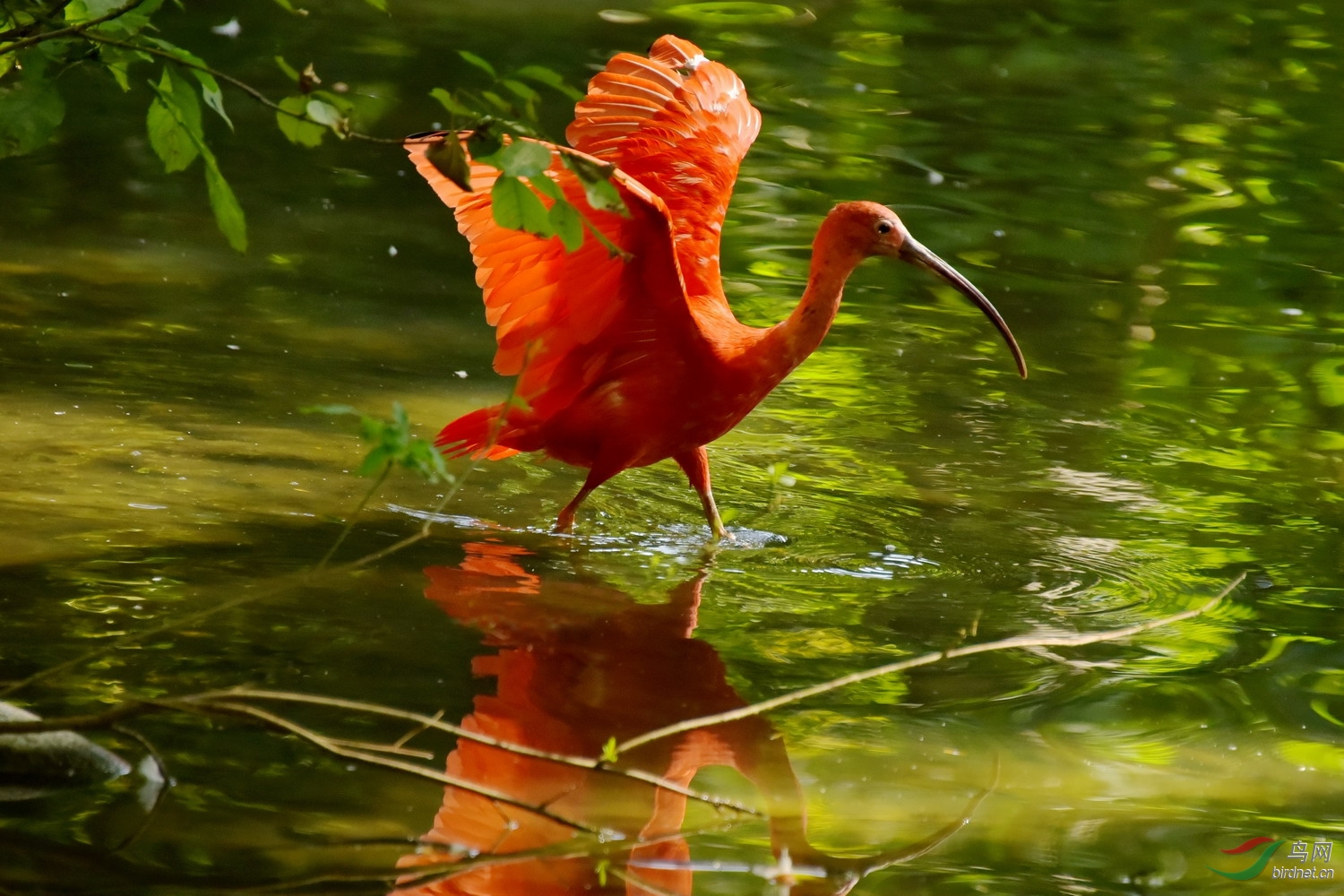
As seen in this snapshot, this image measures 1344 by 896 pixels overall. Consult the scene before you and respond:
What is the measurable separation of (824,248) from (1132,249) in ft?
13.7

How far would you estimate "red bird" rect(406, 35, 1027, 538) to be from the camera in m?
4.95

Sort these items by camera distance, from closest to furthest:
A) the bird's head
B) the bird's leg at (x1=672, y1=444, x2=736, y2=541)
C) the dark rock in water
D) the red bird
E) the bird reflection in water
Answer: the bird reflection in water < the dark rock in water < the red bird < the bird's head < the bird's leg at (x1=672, y1=444, x2=736, y2=541)

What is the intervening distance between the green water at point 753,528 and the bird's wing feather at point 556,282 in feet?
1.71

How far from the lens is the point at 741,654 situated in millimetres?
4414

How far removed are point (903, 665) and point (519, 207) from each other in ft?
3.99

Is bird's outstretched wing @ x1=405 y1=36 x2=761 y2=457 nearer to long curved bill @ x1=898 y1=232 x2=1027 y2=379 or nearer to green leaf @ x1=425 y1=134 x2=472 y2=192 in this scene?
long curved bill @ x1=898 y1=232 x2=1027 y2=379

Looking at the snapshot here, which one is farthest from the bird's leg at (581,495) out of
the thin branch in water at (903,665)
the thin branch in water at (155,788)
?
the thin branch in water at (155,788)

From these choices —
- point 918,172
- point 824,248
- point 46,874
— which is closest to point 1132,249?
point 918,172

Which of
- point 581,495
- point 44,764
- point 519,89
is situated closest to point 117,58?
point 519,89

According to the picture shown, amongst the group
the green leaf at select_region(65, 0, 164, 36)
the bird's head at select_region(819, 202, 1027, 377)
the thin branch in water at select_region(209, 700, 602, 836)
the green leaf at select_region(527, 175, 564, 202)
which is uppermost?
the green leaf at select_region(65, 0, 164, 36)

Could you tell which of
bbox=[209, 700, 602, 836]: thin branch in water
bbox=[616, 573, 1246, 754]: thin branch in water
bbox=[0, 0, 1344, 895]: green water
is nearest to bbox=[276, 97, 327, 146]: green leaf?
bbox=[0, 0, 1344, 895]: green water

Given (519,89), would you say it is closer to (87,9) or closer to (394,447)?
(394,447)

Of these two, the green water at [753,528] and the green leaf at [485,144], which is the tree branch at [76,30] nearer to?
the green leaf at [485,144]

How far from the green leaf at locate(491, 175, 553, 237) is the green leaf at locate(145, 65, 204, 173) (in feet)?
1.95
